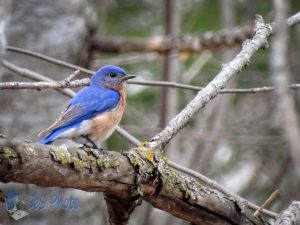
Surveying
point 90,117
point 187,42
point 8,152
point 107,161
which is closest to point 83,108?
point 90,117

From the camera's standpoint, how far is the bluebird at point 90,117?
4246 mm

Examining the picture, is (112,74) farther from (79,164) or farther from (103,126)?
(79,164)

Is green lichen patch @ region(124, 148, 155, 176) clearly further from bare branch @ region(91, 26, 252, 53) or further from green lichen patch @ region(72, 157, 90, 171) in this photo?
bare branch @ region(91, 26, 252, 53)

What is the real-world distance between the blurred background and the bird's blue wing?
1.66 feet

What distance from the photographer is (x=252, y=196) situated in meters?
7.34

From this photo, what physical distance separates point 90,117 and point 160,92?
6.53ft

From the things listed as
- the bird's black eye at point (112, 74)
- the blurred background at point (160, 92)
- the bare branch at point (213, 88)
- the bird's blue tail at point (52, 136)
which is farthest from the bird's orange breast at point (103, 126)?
the bare branch at point (213, 88)

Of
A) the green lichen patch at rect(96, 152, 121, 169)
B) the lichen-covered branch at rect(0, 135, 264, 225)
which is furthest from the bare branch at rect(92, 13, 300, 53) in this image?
the green lichen patch at rect(96, 152, 121, 169)

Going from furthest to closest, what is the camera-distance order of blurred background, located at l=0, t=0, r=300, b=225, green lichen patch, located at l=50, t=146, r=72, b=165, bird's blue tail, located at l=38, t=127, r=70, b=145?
blurred background, located at l=0, t=0, r=300, b=225
bird's blue tail, located at l=38, t=127, r=70, b=145
green lichen patch, located at l=50, t=146, r=72, b=165

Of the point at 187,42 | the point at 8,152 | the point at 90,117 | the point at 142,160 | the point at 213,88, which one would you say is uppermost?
the point at 187,42

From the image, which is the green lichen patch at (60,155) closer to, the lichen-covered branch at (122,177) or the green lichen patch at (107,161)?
the lichen-covered branch at (122,177)

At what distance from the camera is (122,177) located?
2627 mm

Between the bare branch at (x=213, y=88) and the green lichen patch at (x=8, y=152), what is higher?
the bare branch at (x=213, y=88)

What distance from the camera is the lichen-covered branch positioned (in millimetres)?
2297
